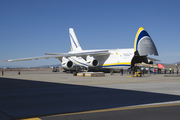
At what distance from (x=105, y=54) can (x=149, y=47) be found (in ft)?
30.6

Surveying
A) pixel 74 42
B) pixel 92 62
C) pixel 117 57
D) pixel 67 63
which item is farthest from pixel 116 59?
pixel 74 42

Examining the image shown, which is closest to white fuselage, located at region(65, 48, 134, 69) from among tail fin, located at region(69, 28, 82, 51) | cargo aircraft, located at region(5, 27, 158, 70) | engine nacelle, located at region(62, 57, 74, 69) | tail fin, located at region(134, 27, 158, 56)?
cargo aircraft, located at region(5, 27, 158, 70)

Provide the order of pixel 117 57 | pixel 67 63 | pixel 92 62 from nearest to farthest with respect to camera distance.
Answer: pixel 117 57, pixel 92 62, pixel 67 63

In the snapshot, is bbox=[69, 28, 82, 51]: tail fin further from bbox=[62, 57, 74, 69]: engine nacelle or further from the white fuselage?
bbox=[62, 57, 74, 69]: engine nacelle

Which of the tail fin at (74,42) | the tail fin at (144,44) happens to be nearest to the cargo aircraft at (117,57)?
the tail fin at (144,44)

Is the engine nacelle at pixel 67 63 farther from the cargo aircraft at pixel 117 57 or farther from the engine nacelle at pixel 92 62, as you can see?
the engine nacelle at pixel 92 62

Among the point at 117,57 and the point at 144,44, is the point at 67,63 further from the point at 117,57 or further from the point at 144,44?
the point at 144,44

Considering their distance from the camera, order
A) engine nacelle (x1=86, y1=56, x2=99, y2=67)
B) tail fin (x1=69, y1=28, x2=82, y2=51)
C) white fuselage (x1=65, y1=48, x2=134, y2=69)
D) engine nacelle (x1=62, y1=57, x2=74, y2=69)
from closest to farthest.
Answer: white fuselage (x1=65, y1=48, x2=134, y2=69)
engine nacelle (x1=86, y1=56, x2=99, y2=67)
engine nacelle (x1=62, y1=57, x2=74, y2=69)
tail fin (x1=69, y1=28, x2=82, y2=51)

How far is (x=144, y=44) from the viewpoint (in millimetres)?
29531

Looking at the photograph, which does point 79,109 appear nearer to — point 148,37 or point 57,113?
point 57,113

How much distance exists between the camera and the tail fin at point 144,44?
2945 centimetres

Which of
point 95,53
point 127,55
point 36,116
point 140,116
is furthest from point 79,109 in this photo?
point 95,53

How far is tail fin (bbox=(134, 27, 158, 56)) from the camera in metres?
29.5

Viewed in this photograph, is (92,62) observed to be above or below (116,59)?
below
